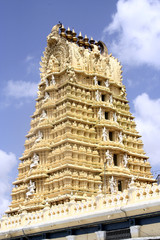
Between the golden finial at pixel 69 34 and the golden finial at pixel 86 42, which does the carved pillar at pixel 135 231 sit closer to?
the golden finial at pixel 69 34

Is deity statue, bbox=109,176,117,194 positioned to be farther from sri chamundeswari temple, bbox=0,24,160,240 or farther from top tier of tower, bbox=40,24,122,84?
top tier of tower, bbox=40,24,122,84

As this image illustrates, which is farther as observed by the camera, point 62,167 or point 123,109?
point 123,109

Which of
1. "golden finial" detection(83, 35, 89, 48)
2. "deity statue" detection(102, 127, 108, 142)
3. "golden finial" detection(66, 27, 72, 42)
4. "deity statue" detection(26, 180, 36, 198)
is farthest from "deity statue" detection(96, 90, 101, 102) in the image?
"deity statue" detection(26, 180, 36, 198)

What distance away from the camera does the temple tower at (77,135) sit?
46688mm

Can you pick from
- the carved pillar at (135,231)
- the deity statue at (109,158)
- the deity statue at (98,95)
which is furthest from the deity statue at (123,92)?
the carved pillar at (135,231)

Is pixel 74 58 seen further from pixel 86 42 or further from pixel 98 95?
pixel 86 42

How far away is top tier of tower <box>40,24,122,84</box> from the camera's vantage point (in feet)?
187

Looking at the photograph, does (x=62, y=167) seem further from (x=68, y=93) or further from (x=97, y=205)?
(x=97, y=205)

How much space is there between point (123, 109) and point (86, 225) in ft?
126

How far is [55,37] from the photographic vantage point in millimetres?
59969

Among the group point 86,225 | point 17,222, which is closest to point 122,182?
point 17,222

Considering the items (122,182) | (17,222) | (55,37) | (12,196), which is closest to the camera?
(17,222)

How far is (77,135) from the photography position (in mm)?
49500

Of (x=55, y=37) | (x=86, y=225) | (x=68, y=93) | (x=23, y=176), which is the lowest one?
(x=86, y=225)
